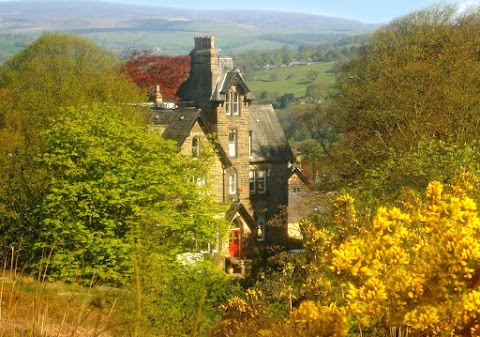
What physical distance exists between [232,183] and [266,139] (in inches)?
224

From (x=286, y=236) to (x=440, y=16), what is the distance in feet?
67.2

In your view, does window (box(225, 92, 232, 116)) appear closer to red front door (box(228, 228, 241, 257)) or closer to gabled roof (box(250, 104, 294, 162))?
gabled roof (box(250, 104, 294, 162))

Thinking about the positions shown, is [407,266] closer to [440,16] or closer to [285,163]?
[285,163]

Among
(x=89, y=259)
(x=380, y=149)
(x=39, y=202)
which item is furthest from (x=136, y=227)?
(x=380, y=149)

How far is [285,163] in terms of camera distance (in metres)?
58.0

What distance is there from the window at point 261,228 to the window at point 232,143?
15.6 ft

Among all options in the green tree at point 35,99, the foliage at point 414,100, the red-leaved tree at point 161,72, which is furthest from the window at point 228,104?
the red-leaved tree at point 161,72

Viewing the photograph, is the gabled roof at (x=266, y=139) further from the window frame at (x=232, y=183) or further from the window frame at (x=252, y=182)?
the window frame at (x=232, y=183)

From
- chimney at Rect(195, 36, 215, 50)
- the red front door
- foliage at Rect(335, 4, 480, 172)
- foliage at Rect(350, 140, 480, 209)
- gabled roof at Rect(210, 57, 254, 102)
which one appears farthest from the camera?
chimney at Rect(195, 36, 215, 50)

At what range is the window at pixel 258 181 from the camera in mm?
56844

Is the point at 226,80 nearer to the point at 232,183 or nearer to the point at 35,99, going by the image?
the point at 232,183

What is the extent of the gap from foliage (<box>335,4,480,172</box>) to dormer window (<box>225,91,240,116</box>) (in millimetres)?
5748

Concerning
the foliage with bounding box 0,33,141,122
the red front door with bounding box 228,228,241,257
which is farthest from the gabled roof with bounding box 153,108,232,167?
the red front door with bounding box 228,228,241,257

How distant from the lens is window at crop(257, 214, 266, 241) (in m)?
56.0
